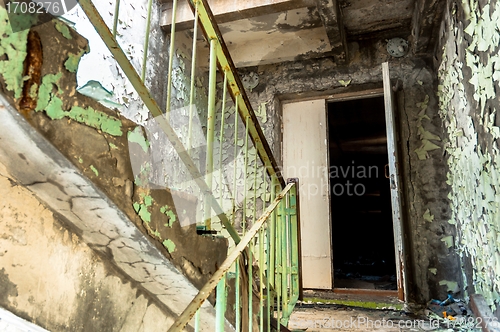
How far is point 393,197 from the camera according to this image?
9.12 ft

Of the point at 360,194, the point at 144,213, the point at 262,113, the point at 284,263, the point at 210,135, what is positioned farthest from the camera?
the point at 360,194

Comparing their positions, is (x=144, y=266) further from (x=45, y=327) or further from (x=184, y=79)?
(x=184, y=79)

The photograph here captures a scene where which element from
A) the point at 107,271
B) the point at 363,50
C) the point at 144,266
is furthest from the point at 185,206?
the point at 363,50

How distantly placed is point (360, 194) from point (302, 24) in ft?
17.2

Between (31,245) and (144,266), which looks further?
(144,266)

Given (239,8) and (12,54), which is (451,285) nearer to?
(239,8)

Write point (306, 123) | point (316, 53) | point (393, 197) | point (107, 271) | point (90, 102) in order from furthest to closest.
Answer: point (306, 123)
point (316, 53)
point (393, 197)
point (107, 271)
point (90, 102)

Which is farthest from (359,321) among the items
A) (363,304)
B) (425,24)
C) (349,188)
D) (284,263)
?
(349,188)

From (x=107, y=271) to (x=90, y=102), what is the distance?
0.85 metres

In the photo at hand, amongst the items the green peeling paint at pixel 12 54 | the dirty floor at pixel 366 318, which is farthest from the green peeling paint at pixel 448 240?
the green peeling paint at pixel 12 54

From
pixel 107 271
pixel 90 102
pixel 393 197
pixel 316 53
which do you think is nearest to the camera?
pixel 90 102

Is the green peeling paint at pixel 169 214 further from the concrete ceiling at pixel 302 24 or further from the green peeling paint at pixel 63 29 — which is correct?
the concrete ceiling at pixel 302 24

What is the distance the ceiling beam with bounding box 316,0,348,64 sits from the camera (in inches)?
106

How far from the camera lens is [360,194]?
25.0 feet
